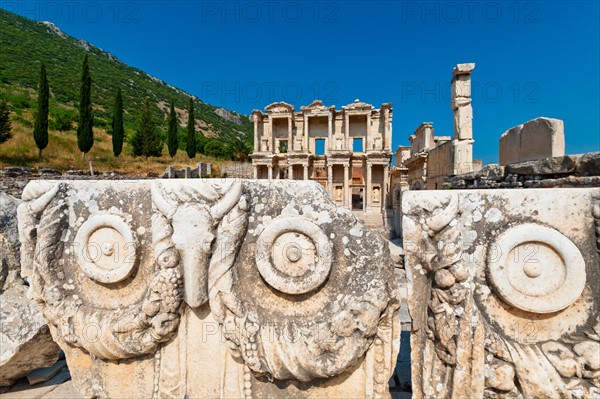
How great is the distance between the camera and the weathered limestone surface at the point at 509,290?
68.5 inches

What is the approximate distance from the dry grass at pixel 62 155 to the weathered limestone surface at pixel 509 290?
2091cm

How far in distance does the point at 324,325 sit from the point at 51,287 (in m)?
2.20

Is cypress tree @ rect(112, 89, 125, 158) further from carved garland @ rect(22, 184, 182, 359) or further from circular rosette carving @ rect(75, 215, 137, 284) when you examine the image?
circular rosette carving @ rect(75, 215, 137, 284)

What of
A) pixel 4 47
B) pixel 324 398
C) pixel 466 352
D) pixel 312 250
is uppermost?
pixel 4 47

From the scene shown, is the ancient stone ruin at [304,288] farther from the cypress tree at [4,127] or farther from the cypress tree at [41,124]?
the cypress tree at [4,127]

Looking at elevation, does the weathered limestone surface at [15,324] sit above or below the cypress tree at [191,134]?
below

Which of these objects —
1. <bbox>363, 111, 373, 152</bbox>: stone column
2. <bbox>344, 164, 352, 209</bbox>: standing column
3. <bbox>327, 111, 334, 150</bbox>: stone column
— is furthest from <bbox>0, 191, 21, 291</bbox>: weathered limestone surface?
<bbox>363, 111, 373, 152</bbox>: stone column

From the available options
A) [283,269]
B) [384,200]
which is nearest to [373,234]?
[283,269]

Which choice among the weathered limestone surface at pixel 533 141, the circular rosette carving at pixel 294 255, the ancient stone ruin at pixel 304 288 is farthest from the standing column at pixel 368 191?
the circular rosette carving at pixel 294 255

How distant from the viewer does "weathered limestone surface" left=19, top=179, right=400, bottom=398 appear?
197cm

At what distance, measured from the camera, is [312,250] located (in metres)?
2.02

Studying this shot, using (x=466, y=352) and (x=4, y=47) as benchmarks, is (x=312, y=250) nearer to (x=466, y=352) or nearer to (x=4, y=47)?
(x=466, y=352)

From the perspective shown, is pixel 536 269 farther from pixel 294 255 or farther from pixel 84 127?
pixel 84 127

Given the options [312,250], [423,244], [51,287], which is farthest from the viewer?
Answer: [51,287]
